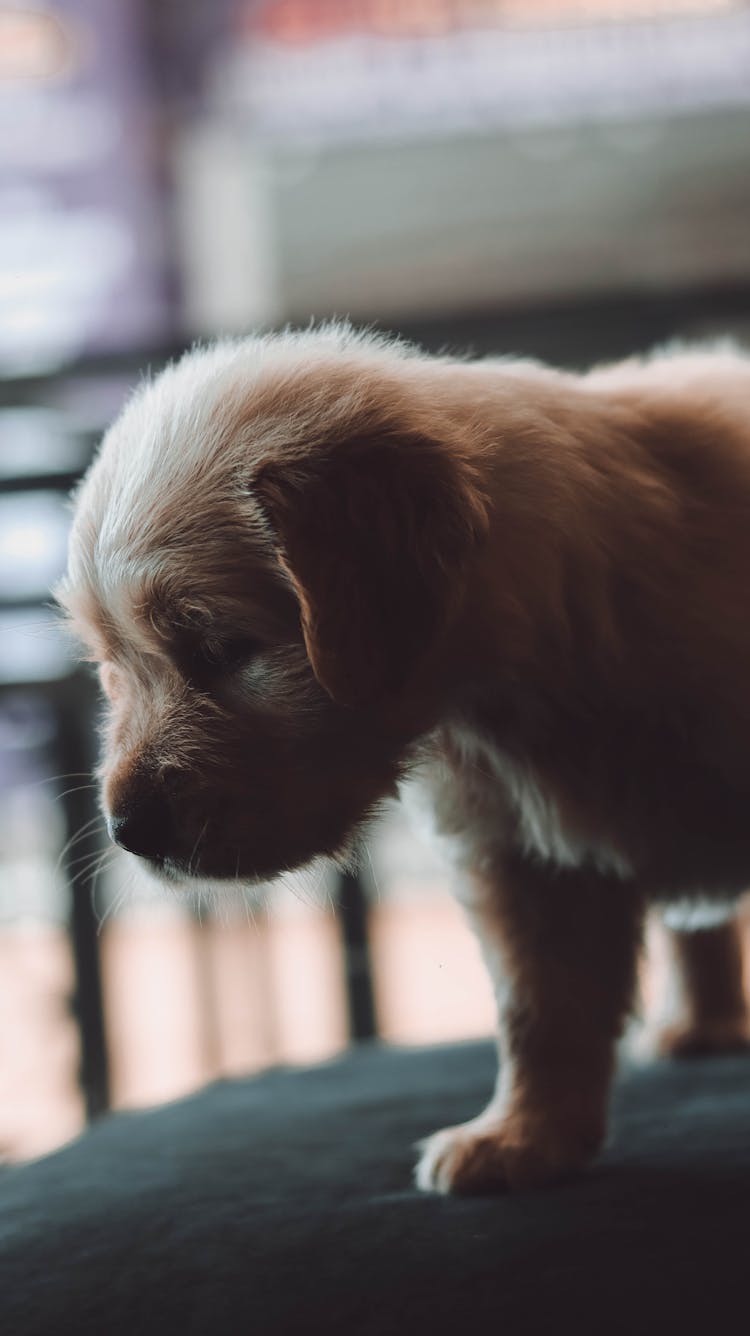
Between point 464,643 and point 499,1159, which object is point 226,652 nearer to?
point 464,643

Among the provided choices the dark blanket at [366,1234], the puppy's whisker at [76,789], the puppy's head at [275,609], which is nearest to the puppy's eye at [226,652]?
the puppy's head at [275,609]

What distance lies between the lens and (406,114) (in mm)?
5137

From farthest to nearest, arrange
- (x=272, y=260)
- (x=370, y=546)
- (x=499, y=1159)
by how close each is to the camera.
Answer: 1. (x=272, y=260)
2. (x=499, y=1159)
3. (x=370, y=546)

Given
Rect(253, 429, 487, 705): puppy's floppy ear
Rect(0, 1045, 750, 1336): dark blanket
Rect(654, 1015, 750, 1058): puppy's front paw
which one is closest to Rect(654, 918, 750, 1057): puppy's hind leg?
Rect(654, 1015, 750, 1058): puppy's front paw

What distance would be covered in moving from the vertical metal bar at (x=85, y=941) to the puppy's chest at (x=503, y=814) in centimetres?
114

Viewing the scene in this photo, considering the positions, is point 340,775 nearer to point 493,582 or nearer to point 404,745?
point 404,745

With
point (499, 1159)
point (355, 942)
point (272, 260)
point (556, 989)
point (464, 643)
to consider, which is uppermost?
point (272, 260)

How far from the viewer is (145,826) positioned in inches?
45.1

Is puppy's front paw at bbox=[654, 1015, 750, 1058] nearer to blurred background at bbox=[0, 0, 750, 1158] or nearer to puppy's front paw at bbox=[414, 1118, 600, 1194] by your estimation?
blurred background at bbox=[0, 0, 750, 1158]

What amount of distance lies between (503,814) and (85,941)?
1285 millimetres

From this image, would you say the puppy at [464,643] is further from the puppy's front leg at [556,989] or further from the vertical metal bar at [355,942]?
the vertical metal bar at [355,942]

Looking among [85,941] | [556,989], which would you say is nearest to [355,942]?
[85,941]

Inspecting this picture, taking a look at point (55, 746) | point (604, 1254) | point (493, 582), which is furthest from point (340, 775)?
point (55, 746)

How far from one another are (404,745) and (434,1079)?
0.84 meters
